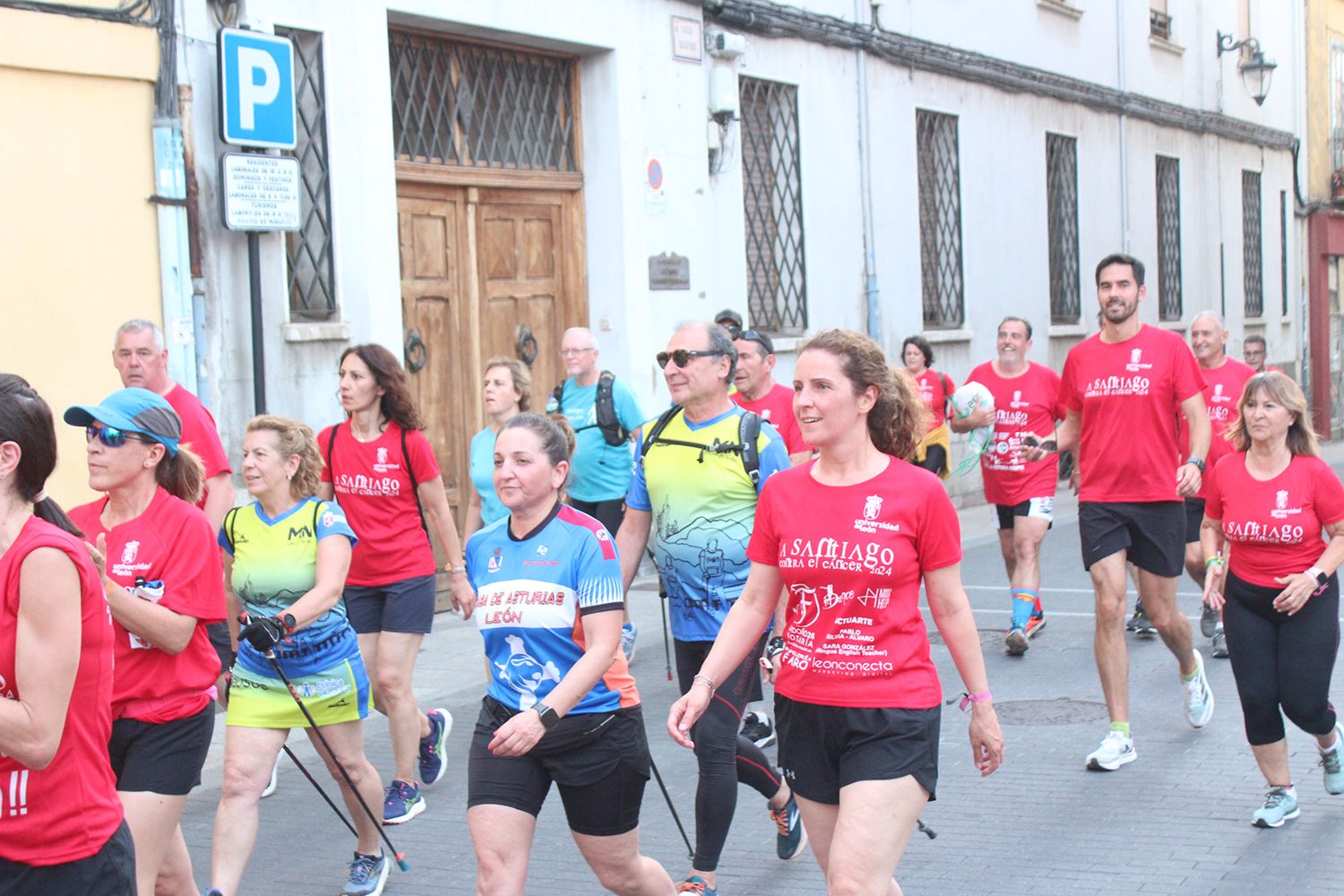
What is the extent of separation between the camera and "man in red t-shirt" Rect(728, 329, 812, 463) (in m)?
8.08

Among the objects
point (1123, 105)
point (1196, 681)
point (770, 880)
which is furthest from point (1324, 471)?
point (1123, 105)

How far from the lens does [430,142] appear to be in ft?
38.4

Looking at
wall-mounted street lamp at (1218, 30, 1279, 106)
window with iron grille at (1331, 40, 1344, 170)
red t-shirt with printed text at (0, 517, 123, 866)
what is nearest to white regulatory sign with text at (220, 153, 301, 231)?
red t-shirt with printed text at (0, 517, 123, 866)

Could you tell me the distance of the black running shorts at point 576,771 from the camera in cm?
437

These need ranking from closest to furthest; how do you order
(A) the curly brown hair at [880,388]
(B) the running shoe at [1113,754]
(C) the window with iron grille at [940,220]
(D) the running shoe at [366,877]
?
(A) the curly brown hair at [880,388] < (D) the running shoe at [366,877] < (B) the running shoe at [1113,754] < (C) the window with iron grille at [940,220]

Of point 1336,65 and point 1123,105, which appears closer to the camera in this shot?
point 1123,105

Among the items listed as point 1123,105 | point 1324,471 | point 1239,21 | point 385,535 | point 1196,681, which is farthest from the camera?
point 1239,21

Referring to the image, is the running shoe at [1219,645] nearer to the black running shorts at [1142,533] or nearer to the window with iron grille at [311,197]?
the black running shorts at [1142,533]

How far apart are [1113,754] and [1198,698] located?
80 centimetres

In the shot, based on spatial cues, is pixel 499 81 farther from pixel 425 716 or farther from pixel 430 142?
pixel 425 716

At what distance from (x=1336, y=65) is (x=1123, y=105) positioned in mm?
11199

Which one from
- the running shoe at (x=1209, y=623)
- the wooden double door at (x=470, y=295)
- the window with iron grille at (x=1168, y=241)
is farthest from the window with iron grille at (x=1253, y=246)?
the running shoe at (x=1209, y=623)

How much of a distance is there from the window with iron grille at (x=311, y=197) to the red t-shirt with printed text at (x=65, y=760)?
7.45 m

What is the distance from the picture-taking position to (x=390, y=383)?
22.0ft
